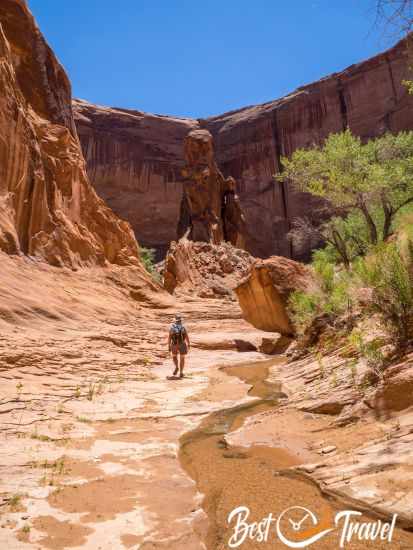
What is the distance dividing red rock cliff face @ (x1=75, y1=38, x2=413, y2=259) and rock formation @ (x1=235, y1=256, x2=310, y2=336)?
3237 cm

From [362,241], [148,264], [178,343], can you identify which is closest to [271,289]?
[178,343]

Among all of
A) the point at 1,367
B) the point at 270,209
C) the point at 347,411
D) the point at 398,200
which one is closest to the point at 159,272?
the point at 270,209

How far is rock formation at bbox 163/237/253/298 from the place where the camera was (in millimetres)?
28828

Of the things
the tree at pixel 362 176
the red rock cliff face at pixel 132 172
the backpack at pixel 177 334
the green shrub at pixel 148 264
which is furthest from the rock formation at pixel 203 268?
the red rock cliff face at pixel 132 172

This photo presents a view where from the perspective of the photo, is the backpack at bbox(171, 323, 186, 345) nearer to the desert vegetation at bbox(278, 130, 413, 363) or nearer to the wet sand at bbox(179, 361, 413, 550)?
the desert vegetation at bbox(278, 130, 413, 363)

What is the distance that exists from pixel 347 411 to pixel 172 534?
2855 mm

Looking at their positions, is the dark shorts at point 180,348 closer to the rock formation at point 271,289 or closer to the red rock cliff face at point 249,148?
the rock formation at point 271,289

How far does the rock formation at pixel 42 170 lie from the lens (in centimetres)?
1520

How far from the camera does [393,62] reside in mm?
47438

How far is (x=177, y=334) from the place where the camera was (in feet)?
36.1

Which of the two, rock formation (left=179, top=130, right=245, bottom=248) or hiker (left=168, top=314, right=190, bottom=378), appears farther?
rock formation (left=179, top=130, right=245, bottom=248)

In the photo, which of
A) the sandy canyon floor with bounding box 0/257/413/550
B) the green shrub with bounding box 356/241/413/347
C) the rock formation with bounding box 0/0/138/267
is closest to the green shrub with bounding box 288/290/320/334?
the sandy canyon floor with bounding box 0/257/413/550

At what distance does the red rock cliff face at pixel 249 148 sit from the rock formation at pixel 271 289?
106 feet

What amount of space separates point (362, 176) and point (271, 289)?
5.88 metres
